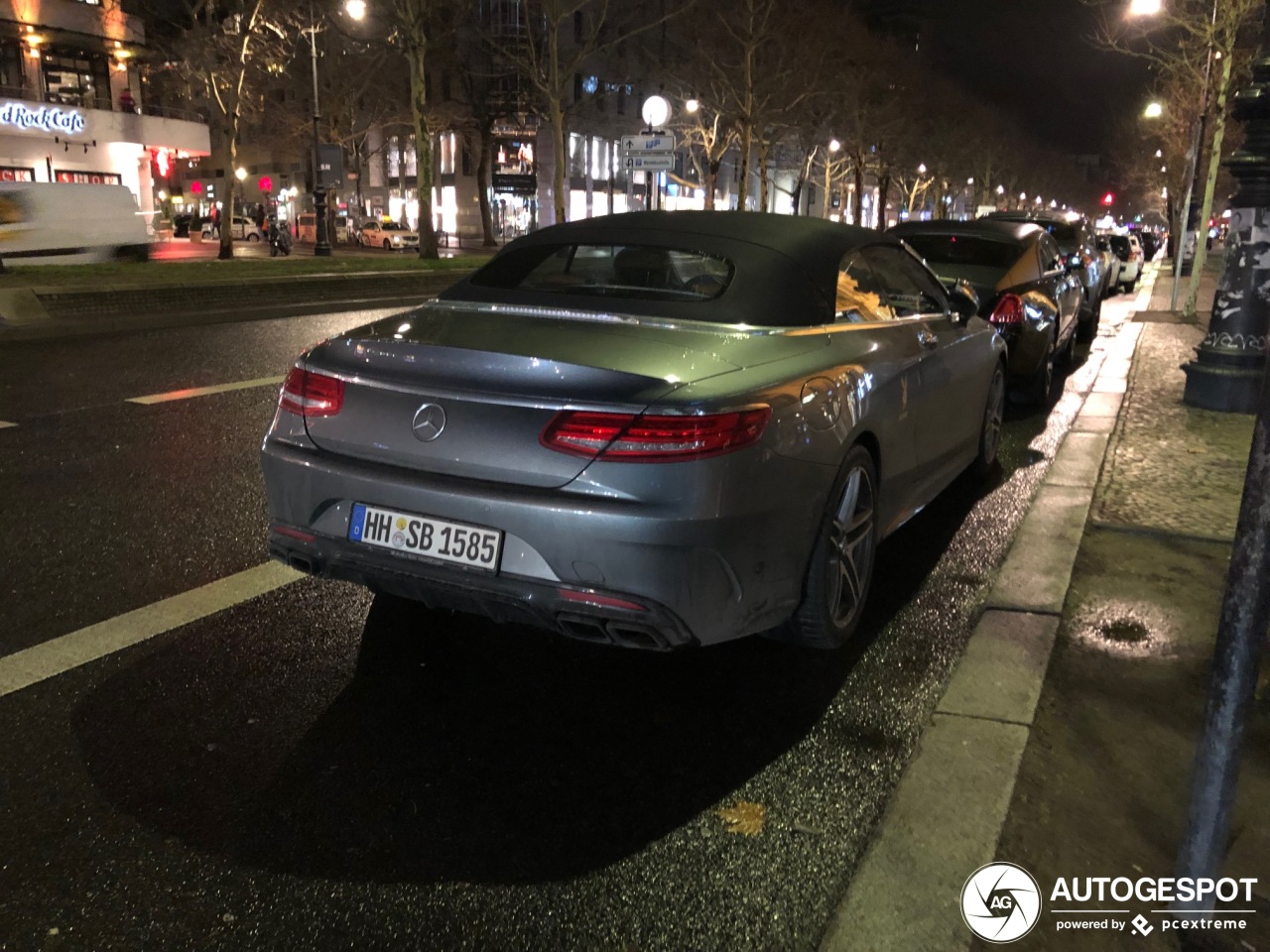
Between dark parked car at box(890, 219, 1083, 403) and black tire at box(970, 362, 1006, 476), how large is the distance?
61.5 inches

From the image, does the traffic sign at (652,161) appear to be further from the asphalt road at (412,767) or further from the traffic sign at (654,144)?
the asphalt road at (412,767)

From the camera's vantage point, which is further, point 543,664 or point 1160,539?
point 1160,539

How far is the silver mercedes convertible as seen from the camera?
9.60 ft

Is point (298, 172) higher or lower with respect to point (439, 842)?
higher

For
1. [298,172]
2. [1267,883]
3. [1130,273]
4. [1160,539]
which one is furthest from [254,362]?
[298,172]

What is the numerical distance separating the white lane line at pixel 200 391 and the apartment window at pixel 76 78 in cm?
3970

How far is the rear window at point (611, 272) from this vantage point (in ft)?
13.1

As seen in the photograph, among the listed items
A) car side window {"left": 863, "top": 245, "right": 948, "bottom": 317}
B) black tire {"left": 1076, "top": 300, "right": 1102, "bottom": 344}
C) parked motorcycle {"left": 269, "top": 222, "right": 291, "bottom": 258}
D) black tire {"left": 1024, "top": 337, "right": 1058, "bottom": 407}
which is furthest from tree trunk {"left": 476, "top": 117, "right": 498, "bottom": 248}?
car side window {"left": 863, "top": 245, "right": 948, "bottom": 317}

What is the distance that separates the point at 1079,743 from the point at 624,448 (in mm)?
1670

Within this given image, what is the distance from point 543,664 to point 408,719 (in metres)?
0.59

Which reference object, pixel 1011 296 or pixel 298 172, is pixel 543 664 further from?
pixel 298 172

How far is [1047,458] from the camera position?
707 cm
